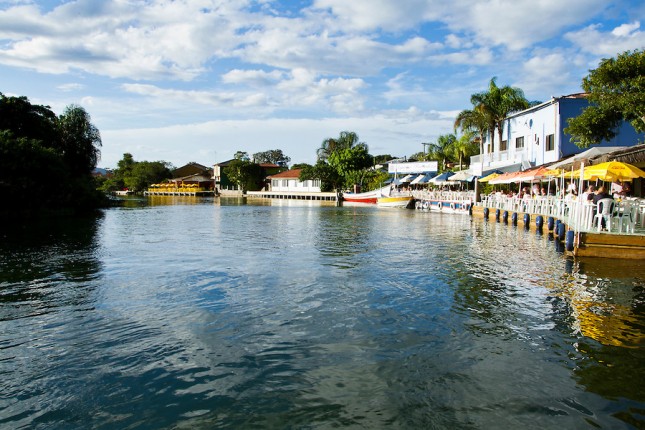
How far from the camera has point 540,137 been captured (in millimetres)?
35469

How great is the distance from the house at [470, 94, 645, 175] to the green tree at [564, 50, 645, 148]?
416 inches

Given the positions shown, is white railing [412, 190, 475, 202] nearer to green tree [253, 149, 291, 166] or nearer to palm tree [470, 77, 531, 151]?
palm tree [470, 77, 531, 151]

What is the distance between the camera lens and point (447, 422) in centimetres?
550

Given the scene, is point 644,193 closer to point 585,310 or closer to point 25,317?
point 585,310

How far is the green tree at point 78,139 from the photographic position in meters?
50.7

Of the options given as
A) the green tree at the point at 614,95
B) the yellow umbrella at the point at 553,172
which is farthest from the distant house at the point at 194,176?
the green tree at the point at 614,95

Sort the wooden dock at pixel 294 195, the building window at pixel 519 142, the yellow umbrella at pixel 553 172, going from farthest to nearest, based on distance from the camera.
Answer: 1. the wooden dock at pixel 294 195
2. the building window at pixel 519 142
3. the yellow umbrella at pixel 553 172

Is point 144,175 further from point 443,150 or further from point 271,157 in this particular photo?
point 443,150

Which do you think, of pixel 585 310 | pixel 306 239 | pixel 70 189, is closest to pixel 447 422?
pixel 585 310

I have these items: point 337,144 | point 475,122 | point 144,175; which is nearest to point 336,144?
point 337,144

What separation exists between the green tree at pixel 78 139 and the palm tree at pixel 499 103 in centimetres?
3983

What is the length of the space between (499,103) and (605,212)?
32.2 m

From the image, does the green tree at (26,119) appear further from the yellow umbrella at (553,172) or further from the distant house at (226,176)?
the distant house at (226,176)

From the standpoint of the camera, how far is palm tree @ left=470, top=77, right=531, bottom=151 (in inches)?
1721
